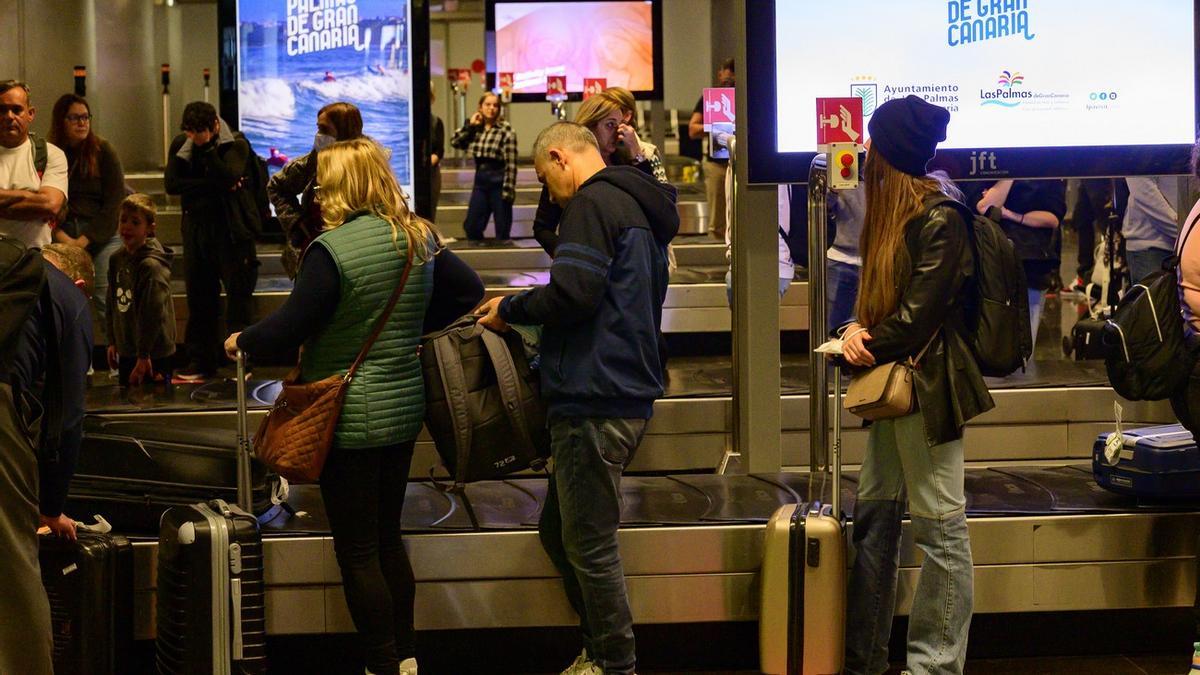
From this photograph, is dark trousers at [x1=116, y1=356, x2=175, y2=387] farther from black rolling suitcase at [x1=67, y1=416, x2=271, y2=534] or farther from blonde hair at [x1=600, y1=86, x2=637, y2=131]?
blonde hair at [x1=600, y1=86, x2=637, y2=131]

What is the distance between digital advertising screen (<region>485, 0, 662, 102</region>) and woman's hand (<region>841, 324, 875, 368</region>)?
12012 millimetres

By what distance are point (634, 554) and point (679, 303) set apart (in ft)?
13.5

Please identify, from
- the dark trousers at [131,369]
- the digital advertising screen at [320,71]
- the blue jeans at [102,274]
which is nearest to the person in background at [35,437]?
the dark trousers at [131,369]

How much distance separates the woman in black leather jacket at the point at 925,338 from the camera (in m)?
3.75

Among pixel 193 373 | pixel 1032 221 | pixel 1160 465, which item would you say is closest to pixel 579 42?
pixel 193 373

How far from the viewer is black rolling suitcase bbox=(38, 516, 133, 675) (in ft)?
13.2

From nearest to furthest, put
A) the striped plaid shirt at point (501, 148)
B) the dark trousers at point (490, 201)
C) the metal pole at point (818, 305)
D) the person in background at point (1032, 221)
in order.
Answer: the metal pole at point (818, 305), the person in background at point (1032, 221), the striped plaid shirt at point (501, 148), the dark trousers at point (490, 201)

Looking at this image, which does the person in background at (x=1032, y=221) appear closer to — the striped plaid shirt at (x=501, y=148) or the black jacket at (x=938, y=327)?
the black jacket at (x=938, y=327)

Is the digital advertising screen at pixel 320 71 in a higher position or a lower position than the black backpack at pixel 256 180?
higher

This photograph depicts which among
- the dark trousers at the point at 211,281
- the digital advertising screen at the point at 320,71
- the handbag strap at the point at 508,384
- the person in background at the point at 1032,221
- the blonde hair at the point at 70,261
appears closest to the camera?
the blonde hair at the point at 70,261

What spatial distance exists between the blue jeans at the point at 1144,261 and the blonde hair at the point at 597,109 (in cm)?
248

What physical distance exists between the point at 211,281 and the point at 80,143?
97cm

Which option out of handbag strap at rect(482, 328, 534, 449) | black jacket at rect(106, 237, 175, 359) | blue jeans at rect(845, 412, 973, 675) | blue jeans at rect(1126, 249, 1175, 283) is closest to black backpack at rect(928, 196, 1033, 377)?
blue jeans at rect(845, 412, 973, 675)

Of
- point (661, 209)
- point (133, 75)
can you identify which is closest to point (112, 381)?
point (661, 209)
